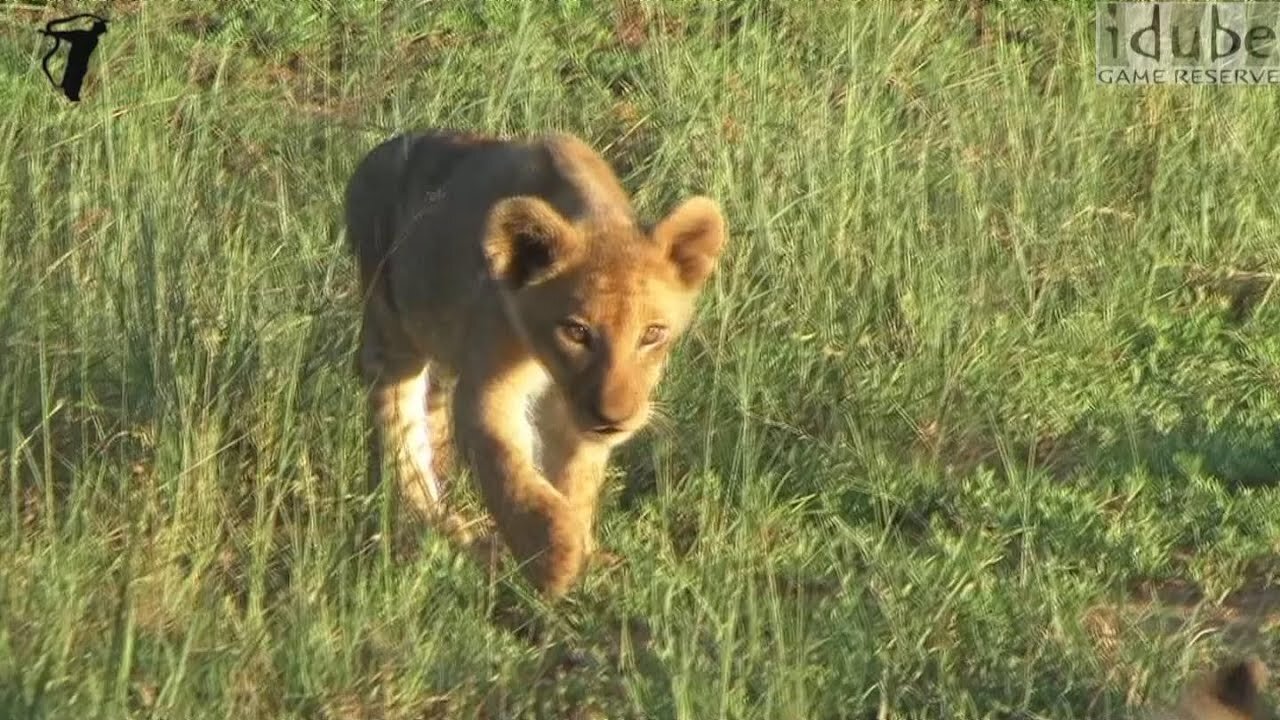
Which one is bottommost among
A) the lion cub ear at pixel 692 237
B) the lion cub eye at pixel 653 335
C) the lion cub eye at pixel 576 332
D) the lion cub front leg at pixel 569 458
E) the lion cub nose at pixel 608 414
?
the lion cub front leg at pixel 569 458

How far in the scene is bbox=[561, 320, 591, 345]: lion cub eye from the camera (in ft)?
15.7

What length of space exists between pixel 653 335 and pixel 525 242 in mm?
343

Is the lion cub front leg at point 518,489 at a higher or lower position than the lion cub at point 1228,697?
lower

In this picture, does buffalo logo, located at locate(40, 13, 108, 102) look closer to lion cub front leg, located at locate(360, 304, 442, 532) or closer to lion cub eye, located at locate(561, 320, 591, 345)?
lion cub front leg, located at locate(360, 304, 442, 532)

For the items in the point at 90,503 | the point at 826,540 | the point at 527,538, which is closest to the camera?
the point at 90,503

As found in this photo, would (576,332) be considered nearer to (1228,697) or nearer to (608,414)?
(608,414)

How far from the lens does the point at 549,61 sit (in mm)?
7762

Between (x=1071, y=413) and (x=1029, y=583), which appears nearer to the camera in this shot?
(x=1029, y=583)

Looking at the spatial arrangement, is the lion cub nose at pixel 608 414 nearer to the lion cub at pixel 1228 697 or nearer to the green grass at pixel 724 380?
the green grass at pixel 724 380

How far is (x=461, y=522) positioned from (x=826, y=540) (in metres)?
0.80

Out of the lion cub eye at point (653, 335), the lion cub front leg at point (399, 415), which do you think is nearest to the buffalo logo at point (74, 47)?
the lion cub front leg at point (399, 415)

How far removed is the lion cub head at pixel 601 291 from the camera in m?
4.72

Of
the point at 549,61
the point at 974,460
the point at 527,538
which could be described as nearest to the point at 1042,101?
the point at 549,61

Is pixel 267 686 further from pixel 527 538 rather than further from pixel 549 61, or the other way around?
pixel 549 61
